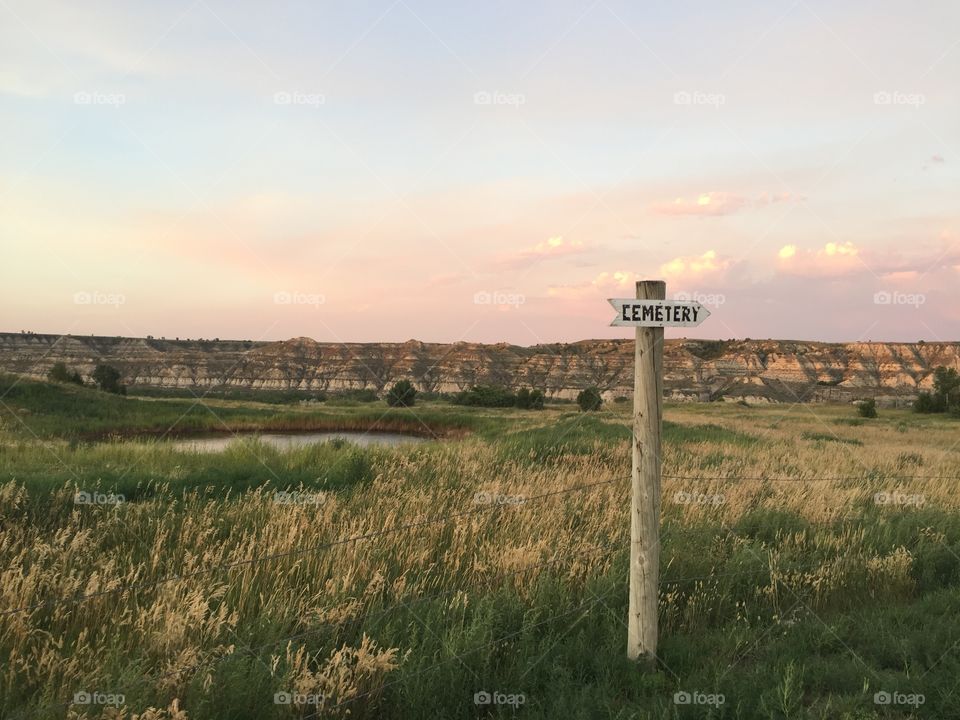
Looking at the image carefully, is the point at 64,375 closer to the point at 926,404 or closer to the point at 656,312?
the point at 656,312

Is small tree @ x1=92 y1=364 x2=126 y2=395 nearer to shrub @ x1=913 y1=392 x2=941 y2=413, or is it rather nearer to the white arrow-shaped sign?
the white arrow-shaped sign

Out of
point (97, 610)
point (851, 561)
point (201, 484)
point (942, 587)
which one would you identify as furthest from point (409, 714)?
point (201, 484)

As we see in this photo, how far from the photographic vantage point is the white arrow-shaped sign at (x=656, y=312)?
15.5ft

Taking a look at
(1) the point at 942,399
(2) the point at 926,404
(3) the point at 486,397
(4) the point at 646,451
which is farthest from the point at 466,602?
(1) the point at 942,399

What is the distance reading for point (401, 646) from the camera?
4.70 meters

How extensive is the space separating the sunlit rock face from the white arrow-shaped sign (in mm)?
76187

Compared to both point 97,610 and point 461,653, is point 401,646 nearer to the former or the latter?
point 461,653

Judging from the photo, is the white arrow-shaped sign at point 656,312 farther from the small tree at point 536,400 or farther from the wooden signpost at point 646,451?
the small tree at point 536,400

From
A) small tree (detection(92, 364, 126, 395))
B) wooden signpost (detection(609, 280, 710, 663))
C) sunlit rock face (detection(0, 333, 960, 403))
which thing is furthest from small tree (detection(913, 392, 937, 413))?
→ small tree (detection(92, 364, 126, 395))

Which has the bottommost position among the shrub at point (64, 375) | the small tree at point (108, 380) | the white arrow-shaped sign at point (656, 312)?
the small tree at point (108, 380)

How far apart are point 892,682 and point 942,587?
328 cm

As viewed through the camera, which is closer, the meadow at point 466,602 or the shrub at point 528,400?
the meadow at point 466,602

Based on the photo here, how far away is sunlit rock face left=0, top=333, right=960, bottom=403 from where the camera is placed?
89250 mm

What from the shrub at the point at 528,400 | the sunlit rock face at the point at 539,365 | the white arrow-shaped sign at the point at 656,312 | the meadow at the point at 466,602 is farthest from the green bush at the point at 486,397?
the white arrow-shaped sign at the point at 656,312
